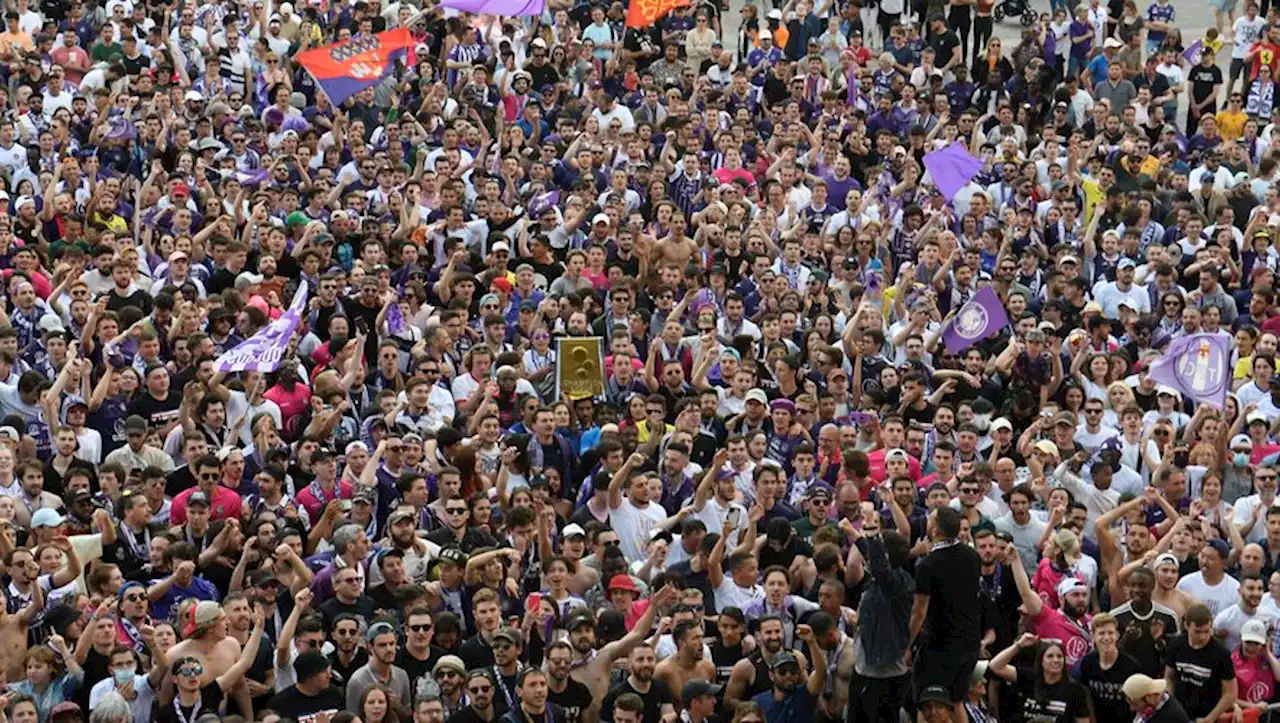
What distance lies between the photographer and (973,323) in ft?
61.4

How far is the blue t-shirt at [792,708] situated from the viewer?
44.0ft

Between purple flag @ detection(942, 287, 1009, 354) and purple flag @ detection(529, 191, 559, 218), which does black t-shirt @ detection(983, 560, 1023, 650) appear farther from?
purple flag @ detection(529, 191, 559, 218)

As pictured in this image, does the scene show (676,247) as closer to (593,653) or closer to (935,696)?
(593,653)

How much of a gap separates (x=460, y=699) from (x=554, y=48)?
13073mm

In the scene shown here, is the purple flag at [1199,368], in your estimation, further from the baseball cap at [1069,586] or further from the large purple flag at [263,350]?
the large purple flag at [263,350]

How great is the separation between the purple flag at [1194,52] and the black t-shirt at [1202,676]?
13287mm

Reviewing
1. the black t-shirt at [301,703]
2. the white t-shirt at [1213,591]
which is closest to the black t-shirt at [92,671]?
the black t-shirt at [301,703]

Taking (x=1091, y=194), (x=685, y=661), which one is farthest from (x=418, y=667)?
(x=1091, y=194)

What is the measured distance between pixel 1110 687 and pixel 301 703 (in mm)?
4387

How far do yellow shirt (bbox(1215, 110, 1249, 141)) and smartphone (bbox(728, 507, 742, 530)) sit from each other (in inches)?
432

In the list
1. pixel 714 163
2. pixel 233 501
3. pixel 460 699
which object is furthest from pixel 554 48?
pixel 460 699

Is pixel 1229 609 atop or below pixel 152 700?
below

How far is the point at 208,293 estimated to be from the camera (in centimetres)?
1884

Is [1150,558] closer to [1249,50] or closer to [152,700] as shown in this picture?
[152,700]
